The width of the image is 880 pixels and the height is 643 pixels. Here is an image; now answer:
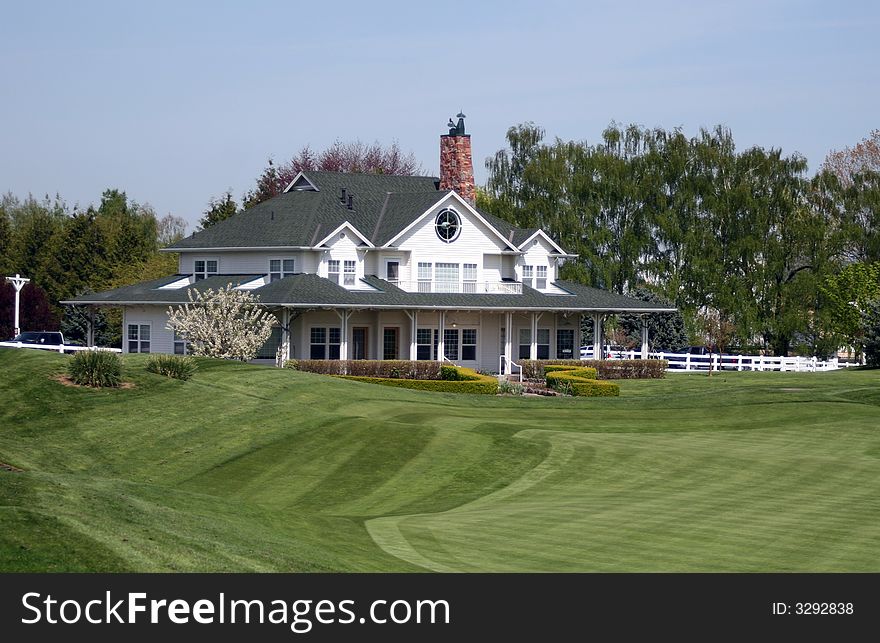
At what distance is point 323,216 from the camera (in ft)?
210

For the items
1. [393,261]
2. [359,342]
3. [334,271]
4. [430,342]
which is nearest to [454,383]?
[359,342]

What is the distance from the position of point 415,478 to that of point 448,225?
34988mm

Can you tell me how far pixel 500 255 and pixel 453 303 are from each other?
244 inches

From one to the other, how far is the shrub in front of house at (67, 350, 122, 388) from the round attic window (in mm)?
27909

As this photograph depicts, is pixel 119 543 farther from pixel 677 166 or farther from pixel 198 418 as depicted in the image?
pixel 677 166

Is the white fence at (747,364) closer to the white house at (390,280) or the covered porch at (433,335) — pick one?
the white house at (390,280)

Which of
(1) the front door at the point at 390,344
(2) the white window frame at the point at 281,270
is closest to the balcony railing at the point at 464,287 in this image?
(1) the front door at the point at 390,344

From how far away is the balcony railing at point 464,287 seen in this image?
6247cm

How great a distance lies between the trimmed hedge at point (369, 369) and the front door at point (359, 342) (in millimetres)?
4871

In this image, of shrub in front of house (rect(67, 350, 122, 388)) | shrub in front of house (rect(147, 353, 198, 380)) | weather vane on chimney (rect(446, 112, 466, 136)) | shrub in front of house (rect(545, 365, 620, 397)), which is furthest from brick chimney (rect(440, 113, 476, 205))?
shrub in front of house (rect(67, 350, 122, 388))

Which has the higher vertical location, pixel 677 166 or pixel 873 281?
pixel 677 166

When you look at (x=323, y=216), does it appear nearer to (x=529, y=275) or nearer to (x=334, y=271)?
(x=334, y=271)
